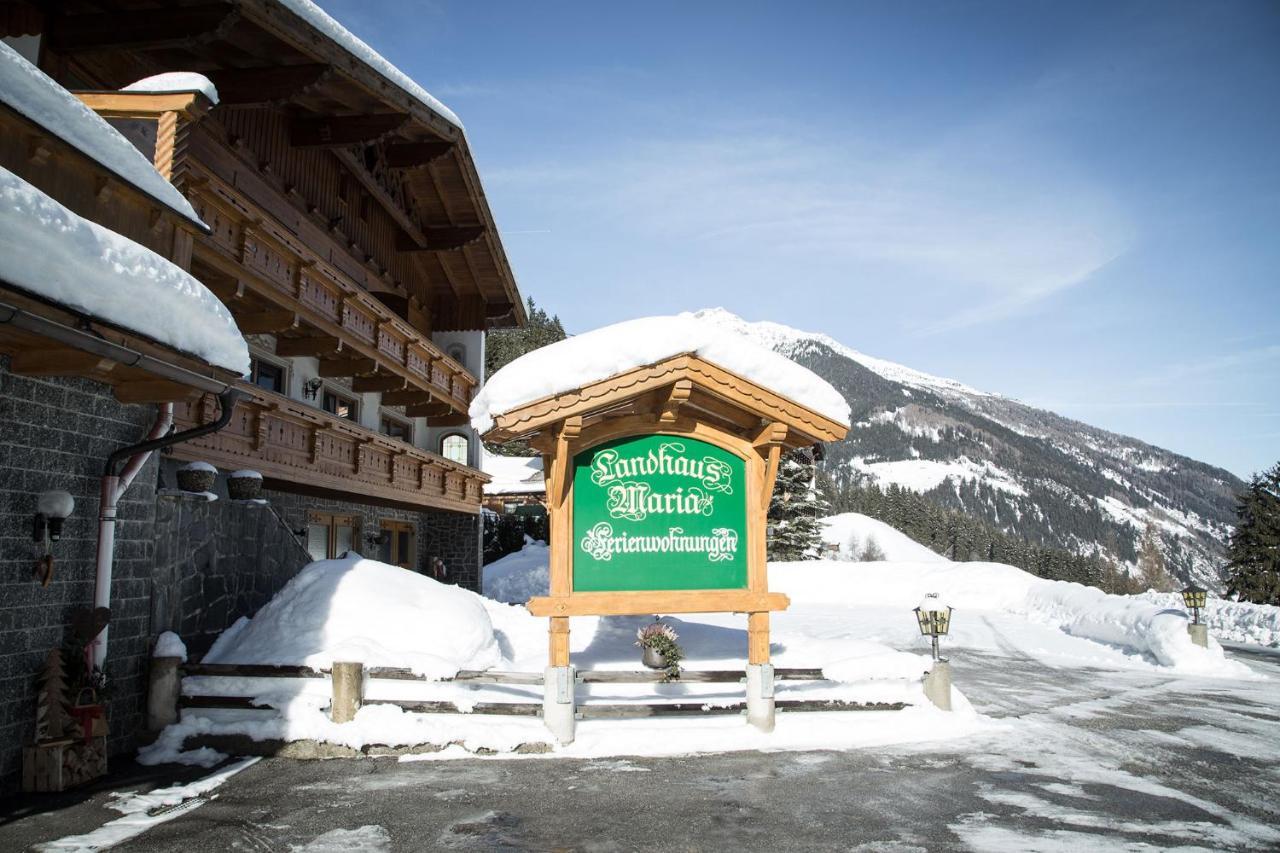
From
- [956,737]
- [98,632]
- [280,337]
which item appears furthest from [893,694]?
[280,337]

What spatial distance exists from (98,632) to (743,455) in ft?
21.2

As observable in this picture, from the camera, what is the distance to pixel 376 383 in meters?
18.1

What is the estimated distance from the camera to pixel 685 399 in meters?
8.80

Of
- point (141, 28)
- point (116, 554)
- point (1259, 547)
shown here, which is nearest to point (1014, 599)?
point (1259, 547)

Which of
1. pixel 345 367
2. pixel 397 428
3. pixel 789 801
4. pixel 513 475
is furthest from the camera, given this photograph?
pixel 513 475

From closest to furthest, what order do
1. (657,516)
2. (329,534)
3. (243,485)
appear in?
1. (657,516)
2. (243,485)
3. (329,534)

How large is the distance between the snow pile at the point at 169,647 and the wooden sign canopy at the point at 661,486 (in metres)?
3.60

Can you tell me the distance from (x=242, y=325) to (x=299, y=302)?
929mm

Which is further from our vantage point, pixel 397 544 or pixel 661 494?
pixel 397 544

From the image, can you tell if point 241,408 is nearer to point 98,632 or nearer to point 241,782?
point 98,632

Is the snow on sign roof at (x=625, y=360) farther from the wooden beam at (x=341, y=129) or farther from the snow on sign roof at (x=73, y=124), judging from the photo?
the wooden beam at (x=341, y=129)

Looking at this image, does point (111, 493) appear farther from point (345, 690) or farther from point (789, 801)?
point (789, 801)

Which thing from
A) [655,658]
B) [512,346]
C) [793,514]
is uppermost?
[512,346]

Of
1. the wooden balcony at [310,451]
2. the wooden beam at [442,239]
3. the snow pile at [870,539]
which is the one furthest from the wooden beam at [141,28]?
the snow pile at [870,539]
